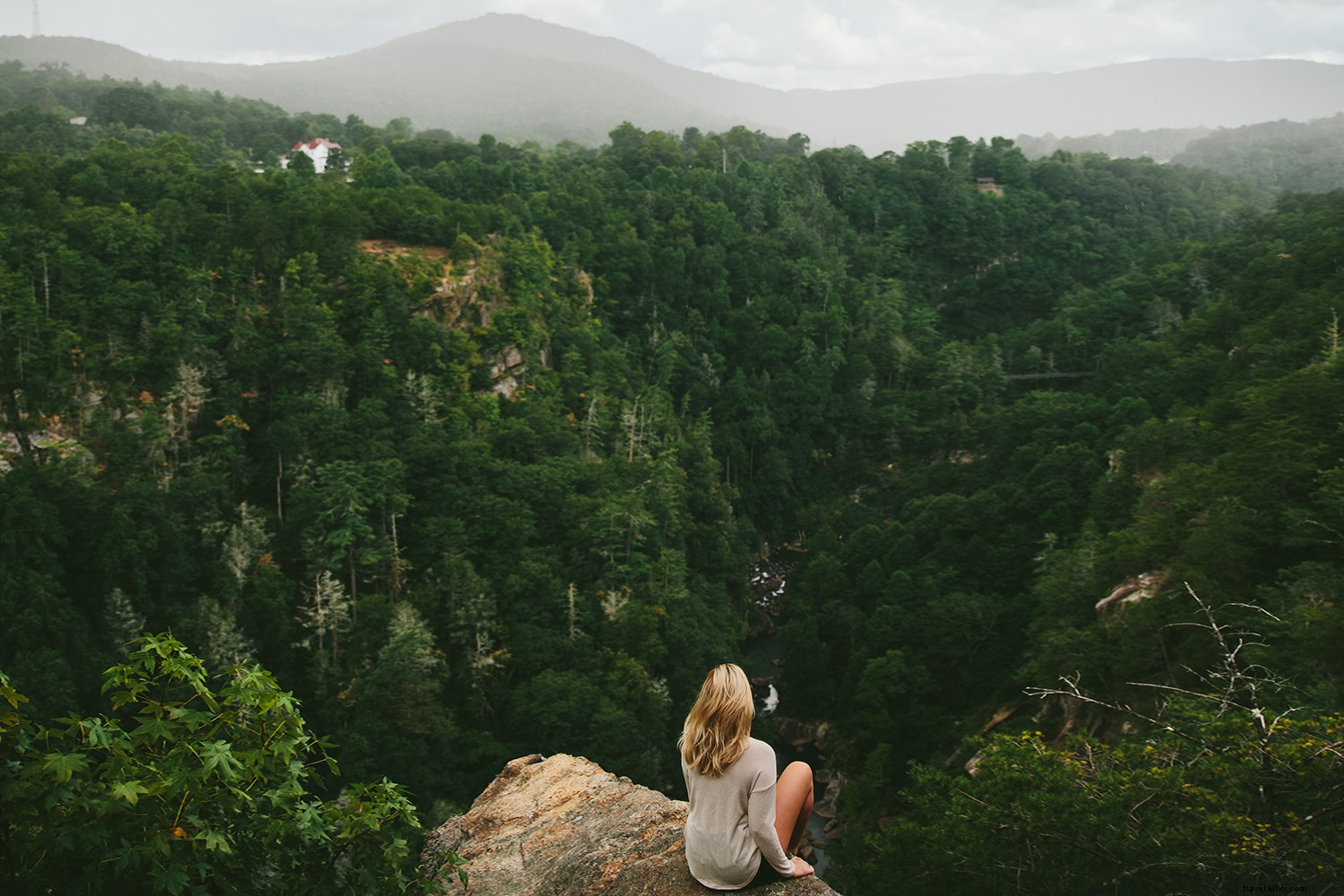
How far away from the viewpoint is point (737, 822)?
556 centimetres

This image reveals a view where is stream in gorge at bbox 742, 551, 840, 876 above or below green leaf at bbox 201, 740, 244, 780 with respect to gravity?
below

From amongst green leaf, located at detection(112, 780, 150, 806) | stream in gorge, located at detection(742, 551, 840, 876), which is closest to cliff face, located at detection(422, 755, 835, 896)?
green leaf, located at detection(112, 780, 150, 806)

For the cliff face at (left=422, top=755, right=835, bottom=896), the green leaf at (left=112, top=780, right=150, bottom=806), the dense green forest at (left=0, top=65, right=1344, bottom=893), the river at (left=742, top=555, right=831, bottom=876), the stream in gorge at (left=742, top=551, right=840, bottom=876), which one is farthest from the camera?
the river at (left=742, top=555, right=831, bottom=876)

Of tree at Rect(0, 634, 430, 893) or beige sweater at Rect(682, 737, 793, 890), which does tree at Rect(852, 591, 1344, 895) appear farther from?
tree at Rect(0, 634, 430, 893)

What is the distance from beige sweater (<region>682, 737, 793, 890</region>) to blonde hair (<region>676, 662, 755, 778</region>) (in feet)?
0.29

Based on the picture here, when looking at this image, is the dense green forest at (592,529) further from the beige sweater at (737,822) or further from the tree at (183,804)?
the beige sweater at (737,822)

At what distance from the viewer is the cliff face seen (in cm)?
654

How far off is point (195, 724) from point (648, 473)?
3555 cm

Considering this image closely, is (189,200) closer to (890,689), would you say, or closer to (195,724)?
(890,689)

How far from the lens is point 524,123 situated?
19775cm

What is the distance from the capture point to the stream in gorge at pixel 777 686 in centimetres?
3098

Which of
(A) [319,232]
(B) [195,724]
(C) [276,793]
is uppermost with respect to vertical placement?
(A) [319,232]

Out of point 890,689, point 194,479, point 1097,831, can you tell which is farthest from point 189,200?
point 1097,831

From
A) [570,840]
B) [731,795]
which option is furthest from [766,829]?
[570,840]
